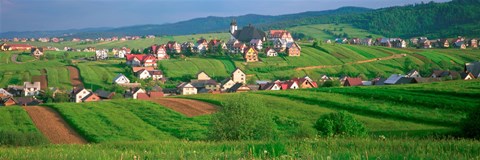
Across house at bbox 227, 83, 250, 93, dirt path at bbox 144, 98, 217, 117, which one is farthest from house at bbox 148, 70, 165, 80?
dirt path at bbox 144, 98, 217, 117

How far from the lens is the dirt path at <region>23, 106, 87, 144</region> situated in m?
37.5

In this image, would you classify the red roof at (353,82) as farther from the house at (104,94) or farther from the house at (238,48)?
the house at (238,48)

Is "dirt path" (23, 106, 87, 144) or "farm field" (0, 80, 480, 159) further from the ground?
"farm field" (0, 80, 480, 159)

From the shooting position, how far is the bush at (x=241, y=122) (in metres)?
28.9

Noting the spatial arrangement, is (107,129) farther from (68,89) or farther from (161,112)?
(68,89)

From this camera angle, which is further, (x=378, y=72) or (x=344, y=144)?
(x=378, y=72)

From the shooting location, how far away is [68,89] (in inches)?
3669

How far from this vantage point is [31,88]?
93.5 m

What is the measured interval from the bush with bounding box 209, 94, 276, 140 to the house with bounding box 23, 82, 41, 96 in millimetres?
71738

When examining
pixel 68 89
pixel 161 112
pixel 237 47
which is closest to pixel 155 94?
pixel 68 89

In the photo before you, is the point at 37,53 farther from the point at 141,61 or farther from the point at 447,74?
the point at 447,74

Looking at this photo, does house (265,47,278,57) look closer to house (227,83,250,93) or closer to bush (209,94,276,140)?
house (227,83,250,93)

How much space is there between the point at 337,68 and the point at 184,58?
38.9 m

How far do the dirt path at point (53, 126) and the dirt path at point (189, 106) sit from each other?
11.5 meters
